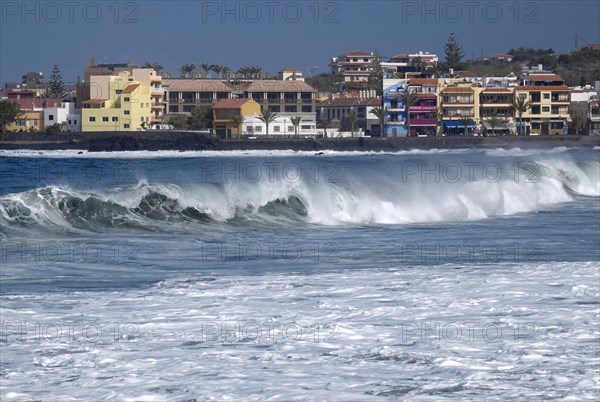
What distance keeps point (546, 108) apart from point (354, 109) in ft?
62.7

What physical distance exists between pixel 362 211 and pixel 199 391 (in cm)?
1755

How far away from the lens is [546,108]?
308ft

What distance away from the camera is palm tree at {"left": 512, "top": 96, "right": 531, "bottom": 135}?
3529 inches

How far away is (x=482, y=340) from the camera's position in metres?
9.51

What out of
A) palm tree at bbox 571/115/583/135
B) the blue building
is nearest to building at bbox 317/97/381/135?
the blue building

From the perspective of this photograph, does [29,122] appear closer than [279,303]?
No

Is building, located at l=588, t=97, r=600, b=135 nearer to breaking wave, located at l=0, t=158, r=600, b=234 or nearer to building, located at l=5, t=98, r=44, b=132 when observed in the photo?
building, located at l=5, t=98, r=44, b=132

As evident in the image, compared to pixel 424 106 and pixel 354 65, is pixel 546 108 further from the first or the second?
pixel 354 65

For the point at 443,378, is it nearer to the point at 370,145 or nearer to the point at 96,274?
the point at 96,274

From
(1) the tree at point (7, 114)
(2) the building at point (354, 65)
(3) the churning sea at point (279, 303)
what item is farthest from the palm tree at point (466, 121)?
(3) the churning sea at point (279, 303)

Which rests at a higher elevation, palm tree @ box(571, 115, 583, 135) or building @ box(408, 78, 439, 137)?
building @ box(408, 78, 439, 137)

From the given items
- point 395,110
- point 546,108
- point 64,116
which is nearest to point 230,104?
point 64,116

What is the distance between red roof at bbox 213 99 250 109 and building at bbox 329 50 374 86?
209 ft

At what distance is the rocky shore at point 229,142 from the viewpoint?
7631 cm
